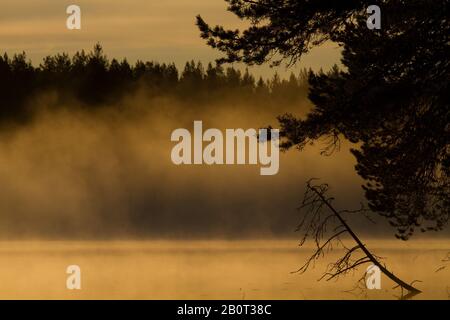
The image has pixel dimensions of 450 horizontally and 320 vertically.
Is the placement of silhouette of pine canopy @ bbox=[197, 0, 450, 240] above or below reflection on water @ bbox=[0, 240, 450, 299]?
above

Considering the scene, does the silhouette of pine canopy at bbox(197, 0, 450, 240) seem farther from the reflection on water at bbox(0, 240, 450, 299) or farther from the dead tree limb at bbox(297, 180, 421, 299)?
the reflection on water at bbox(0, 240, 450, 299)

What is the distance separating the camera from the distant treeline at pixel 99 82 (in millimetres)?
100562

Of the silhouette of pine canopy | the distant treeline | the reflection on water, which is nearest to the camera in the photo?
the silhouette of pine canopy

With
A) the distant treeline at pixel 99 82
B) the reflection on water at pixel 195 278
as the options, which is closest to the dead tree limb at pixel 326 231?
the reflection on water at pixel 195 278

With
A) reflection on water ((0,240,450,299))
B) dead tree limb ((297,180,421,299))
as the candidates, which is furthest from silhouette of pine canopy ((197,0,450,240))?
reflection on water ((0,240,450,299))

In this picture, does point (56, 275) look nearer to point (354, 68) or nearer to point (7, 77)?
point (354, 68)

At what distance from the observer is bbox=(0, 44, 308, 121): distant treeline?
101m

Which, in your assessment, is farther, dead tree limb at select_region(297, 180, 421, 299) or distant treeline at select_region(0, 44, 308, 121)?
distant treeline at select_region(0, 44, 308, 121)

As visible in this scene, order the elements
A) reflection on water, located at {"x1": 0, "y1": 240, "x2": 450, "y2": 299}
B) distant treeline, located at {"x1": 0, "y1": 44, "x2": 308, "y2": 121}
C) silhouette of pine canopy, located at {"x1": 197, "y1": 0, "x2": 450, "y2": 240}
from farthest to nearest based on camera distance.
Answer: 1. distant treeline, located at {"x1": 0, "y1": 44, "x2": 308, "y2": 121}
2. reflection on water, located at {"x1": 0, "y1": 240, "x2": 450, "y2": 299}
3. silhouette of pine canopy, located at {"x1": 197, "y1": 0, "x2": 450, "y2": 240}

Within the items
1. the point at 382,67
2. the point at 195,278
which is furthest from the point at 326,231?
the point at 195,278

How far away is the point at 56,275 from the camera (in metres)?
37.8

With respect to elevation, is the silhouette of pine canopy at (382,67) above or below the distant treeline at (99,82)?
below

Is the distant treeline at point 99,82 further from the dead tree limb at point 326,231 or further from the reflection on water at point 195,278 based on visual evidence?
the dead tree limb at point 326,231

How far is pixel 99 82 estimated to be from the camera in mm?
100875
